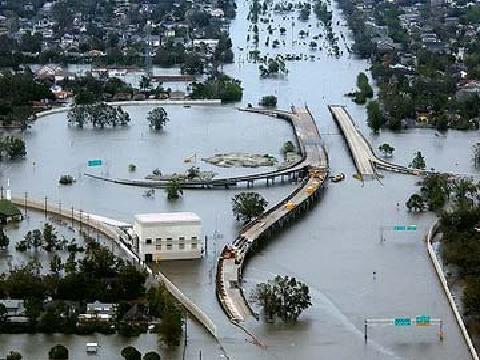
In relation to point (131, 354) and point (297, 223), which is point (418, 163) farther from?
point (131, 354)

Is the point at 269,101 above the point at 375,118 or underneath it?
underneath

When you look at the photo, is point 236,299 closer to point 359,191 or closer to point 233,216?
point 233,216

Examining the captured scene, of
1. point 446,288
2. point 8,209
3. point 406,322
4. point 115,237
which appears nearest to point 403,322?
point 406,322

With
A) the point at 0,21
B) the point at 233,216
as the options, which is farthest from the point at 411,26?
the point at 233,216

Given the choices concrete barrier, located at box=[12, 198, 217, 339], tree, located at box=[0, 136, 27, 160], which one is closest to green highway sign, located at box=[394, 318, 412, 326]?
concrete barrier, located at box=[12, 198, 217, 339]

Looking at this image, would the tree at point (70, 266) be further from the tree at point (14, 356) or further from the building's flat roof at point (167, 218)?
the tree at point (14, 356)
